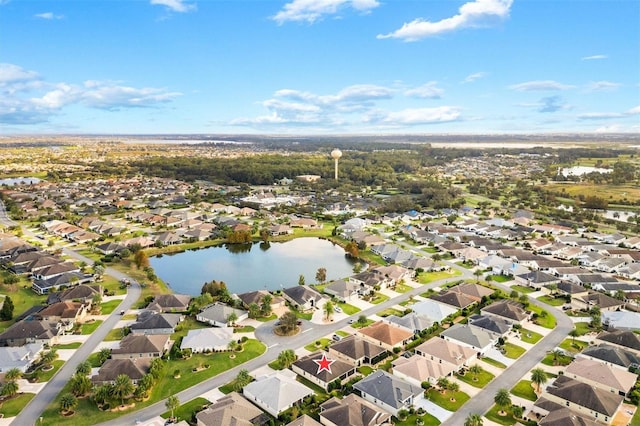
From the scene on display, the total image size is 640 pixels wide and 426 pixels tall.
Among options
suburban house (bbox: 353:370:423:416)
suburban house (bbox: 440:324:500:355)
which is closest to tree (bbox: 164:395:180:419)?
suburban house (bbox: 353:370:423:416)

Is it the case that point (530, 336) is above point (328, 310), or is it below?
below

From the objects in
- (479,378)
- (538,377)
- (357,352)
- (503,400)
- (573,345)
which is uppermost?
(538,377)

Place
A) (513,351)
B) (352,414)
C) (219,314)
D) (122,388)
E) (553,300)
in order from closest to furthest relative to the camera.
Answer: (352,414)
(122,388)
(513,351)
(219,314)
(553,300)

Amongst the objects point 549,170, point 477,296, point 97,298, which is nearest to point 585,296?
point 477,296

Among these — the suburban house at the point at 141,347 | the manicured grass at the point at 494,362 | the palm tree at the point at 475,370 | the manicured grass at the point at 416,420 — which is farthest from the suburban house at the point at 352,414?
the suburban house at the point at 141,347

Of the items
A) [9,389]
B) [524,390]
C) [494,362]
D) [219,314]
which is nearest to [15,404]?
[9,389]

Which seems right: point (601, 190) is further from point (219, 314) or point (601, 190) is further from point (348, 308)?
→ point (219, 314)
